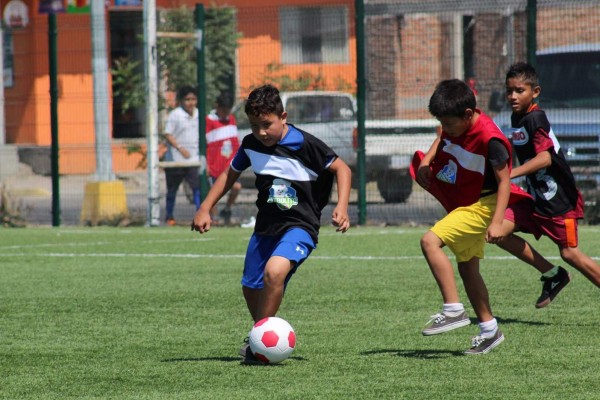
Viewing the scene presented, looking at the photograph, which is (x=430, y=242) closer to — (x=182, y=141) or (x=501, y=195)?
(x=501, y=195)

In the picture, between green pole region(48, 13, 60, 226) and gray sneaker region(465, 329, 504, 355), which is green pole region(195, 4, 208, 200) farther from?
gray sneaker region(465, 329, 504, 355)

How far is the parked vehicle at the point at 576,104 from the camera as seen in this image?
15156 millimetres

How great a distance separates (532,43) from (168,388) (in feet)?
34.9

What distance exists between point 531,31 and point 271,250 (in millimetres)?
9434

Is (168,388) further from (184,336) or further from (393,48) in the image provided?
(393,48)

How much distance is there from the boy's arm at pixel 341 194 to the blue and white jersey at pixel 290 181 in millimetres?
57

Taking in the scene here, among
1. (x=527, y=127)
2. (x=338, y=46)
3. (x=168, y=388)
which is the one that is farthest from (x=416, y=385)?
(x=338, y=46)

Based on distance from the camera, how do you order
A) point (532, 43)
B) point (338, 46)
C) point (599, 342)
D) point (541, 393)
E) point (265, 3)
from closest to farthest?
point (541, 393) < point (599, 342) < point (532, 43) < point (338, 46) < point (265, 3)

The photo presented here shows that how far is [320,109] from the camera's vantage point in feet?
55.3

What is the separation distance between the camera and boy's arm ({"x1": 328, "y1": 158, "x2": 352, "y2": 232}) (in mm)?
6592

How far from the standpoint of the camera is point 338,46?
1680cm

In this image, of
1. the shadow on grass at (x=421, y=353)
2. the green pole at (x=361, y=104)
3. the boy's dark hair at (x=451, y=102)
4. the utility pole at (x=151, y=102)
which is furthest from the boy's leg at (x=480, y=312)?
the utility pole at (x=151, y=102)

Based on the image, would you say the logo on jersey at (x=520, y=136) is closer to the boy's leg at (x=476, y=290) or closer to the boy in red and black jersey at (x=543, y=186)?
the boy in red and black jersey at (x=543, y=186)

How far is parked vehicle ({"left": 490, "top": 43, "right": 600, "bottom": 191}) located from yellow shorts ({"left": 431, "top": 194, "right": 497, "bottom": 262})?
28.0 feet
